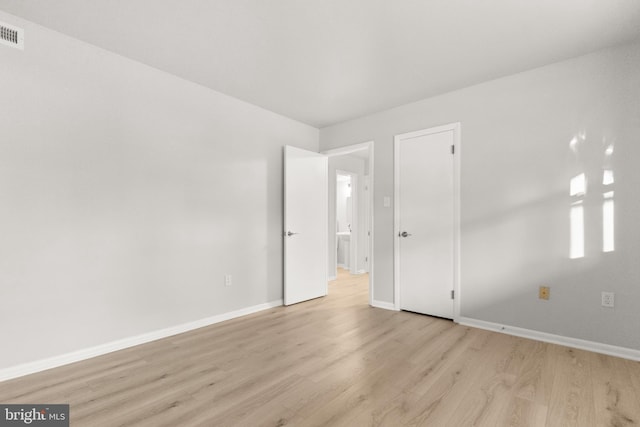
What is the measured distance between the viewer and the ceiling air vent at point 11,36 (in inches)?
84.6

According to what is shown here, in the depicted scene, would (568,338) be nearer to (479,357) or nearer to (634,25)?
(479,357)

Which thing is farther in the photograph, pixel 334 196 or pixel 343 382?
pixel 334 196

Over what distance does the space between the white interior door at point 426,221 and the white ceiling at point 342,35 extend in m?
0.71

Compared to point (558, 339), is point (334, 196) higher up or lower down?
higher up

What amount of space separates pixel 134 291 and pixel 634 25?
4.55 m

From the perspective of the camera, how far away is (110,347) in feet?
8.53

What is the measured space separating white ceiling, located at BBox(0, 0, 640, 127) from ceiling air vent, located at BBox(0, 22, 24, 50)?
0.11 m

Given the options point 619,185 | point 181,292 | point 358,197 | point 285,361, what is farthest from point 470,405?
point 358,197

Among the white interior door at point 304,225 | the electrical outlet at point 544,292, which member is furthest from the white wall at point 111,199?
the electrical outlet at point 544,292

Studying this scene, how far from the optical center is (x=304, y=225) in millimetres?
4297

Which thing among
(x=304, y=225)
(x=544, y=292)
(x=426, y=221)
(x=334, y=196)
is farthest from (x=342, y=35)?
(x=334, y=196)

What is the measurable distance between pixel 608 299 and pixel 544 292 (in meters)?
0.43

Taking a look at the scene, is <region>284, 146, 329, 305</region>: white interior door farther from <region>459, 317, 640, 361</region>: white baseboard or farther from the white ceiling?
<region>459, 317, 640, 361</region>: white baseboard

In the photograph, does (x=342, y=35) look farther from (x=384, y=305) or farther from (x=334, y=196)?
(x=334, y=196)
